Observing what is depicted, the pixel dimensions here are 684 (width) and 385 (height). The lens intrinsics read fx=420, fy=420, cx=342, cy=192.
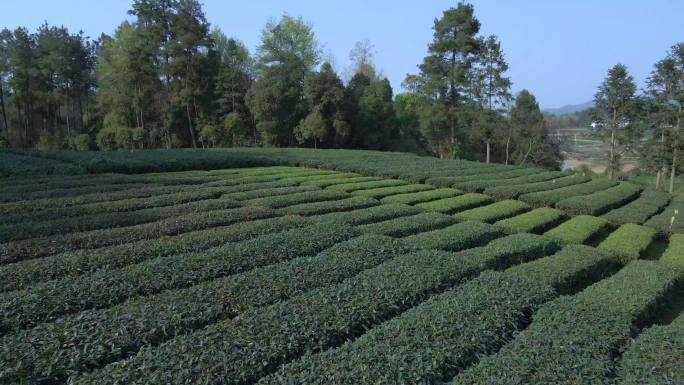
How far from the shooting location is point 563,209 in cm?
1591

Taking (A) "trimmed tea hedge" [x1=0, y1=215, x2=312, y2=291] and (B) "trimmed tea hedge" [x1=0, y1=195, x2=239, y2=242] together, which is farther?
(B) "trimmed tea hedge" [x1=0, y1=195, x2=239, y2=242]

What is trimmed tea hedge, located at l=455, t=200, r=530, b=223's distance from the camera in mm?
13617

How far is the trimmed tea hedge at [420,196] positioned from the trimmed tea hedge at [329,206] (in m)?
1.22

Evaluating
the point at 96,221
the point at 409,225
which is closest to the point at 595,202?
the point at 409,225

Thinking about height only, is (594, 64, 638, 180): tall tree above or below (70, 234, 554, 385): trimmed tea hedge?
above

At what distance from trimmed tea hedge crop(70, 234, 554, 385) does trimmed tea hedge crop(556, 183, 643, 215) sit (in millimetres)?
9830

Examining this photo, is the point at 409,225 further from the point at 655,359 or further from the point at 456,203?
the point at 655,359

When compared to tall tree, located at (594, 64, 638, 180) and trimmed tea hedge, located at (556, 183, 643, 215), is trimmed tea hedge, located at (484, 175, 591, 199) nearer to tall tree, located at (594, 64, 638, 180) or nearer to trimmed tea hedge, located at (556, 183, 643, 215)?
trimmed tea hedge, located at (556, 183, 643, 215)

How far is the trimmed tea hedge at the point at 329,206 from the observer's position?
1259 cm

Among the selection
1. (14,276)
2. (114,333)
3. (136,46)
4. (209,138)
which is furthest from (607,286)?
(136,46)

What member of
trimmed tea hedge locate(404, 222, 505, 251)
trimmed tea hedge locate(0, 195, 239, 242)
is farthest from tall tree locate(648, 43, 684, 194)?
trimmed tea hedge locate(0, 195, 239, 242)

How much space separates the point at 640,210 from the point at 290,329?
15885 millimetres

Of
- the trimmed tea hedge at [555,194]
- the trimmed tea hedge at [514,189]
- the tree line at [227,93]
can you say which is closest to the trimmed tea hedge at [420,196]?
the trimmed tea hedge at [514,189]

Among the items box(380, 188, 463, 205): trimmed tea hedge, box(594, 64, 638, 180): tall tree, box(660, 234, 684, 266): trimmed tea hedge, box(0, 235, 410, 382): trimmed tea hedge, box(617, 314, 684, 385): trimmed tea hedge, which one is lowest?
box(660, 234, 684, 266): trimmed tea hedge
